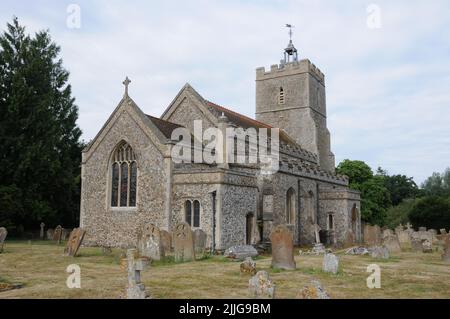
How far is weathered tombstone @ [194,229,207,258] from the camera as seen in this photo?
16.9m

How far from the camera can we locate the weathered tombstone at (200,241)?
16875mm

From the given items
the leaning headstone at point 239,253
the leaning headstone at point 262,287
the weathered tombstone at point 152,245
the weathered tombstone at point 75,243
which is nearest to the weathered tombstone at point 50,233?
the weathered tombstone at point 75,243

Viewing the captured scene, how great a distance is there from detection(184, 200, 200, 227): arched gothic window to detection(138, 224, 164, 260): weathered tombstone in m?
3.73

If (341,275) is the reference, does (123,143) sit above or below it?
above

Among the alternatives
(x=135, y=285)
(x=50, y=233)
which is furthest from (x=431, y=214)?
(x=135, y=285)

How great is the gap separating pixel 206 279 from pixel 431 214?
33948 millimetres

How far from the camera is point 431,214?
38438 millimetres

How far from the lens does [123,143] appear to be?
21.1 metres

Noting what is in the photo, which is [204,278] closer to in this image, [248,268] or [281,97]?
[248,268]

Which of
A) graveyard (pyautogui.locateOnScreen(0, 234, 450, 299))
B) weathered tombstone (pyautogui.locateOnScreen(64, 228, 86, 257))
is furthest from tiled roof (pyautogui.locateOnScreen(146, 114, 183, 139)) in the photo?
graveyard (pyautogui.locateOnScreen(0, 234, 450, 299))

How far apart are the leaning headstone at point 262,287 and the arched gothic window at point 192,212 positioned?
1017 centimetres

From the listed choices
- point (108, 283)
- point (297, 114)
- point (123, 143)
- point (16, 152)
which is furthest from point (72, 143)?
point (108, 283)
